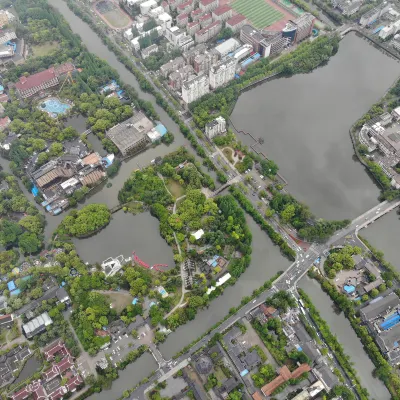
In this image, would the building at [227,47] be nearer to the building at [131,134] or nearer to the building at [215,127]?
the building at [215,127]

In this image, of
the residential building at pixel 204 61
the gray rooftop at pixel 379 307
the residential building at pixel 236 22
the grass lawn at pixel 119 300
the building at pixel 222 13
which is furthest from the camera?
the building at pixel 222 13

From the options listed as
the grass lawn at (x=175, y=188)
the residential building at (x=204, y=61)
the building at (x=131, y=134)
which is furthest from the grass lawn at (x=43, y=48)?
the grass lawn at (x=175, y=188)

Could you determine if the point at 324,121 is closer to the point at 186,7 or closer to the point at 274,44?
the point at 274,44

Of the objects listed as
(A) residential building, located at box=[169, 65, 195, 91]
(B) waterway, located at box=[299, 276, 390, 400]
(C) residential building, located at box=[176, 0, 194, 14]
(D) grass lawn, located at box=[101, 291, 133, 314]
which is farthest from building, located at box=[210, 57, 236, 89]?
(D) grass lawn, located at box=[101, 291, 133, 314]

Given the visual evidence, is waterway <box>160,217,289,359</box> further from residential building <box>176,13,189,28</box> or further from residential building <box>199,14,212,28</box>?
residential building <box>176,13,189,28</box>

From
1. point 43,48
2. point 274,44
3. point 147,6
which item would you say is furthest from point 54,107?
point 274,44

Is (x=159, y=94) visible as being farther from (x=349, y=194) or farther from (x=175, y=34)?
(x=349, y=194)

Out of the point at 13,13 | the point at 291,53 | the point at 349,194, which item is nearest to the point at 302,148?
the point at 349,194
